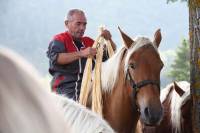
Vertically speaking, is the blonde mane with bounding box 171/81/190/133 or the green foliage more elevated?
the blonde mane with bounding box 171/81/190/133

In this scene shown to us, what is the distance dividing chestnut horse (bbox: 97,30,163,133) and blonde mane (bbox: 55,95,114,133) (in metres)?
3.21

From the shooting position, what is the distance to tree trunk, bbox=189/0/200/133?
4270 mm

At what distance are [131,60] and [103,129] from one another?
3.36m

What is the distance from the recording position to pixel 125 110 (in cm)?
485

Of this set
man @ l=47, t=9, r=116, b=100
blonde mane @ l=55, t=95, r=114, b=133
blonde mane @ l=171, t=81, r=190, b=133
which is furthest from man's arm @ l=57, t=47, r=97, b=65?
blonde mane @ l=55, t=95, r=114, b=133

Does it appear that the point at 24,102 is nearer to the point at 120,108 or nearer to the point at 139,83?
the point at 139,83

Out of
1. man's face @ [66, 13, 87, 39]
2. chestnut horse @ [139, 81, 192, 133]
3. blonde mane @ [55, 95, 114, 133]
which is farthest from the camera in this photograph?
chestnut horse @ [139, 81, 192, 133]

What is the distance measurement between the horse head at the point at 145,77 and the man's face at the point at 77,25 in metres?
0.47

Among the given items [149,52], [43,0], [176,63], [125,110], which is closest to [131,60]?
[149,52]

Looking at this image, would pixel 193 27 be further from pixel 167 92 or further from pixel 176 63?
pixel 176 63

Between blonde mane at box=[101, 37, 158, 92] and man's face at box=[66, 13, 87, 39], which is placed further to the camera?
man's face at box=[66, 13, 87, 39]

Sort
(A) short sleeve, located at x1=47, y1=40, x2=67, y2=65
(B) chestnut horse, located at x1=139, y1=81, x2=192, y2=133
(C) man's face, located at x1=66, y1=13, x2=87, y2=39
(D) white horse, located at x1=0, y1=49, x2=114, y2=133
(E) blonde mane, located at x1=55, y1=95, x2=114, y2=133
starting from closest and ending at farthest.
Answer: (D) white horse, located at x1=0, y1=49, x2=114, y2=133 < (E) blonde mane, located at x1=55, y1=95, x2=114, y2=133 < (A) short sleeve, located at x1=47, y1=40, x2=67, y2=65 < (C) man's face, located at x1=66, y1=13, x2=87, y2=39 < (B) chestnut horse, located at x1=139, y1=81, x2=192, y2=133

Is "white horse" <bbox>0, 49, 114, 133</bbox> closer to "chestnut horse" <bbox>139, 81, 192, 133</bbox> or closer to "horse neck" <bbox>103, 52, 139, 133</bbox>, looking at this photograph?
"horse neck" <bbox>103, 52, 139, 133</bbox>

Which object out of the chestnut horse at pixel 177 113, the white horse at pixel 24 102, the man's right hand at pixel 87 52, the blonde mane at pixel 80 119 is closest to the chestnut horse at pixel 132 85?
the man's right hand at pixel 87 52
